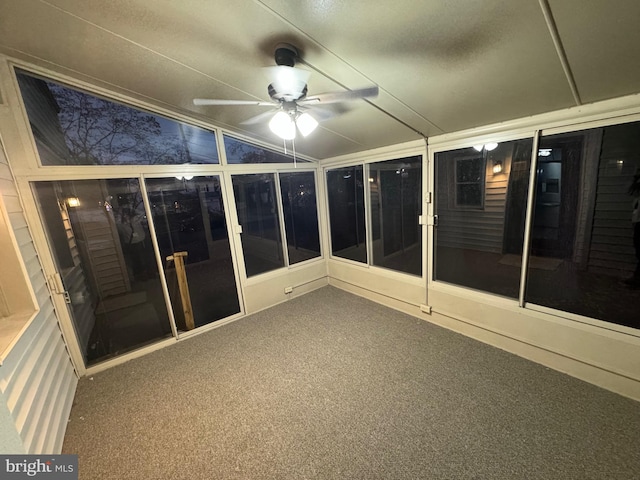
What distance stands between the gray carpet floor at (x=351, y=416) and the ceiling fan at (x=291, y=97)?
207 centimetres

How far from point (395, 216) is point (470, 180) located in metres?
1.59

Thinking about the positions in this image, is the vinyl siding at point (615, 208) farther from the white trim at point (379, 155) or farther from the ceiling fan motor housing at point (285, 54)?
the ceiling fan motor housing at point (285, 54)

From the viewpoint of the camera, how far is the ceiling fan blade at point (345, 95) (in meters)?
1.28

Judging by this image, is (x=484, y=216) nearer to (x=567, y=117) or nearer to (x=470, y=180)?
(x=470, y=180)

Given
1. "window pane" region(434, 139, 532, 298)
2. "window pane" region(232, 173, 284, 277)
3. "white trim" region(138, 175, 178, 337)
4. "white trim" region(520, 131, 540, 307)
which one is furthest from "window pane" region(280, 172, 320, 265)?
"white trim" region(520, 131, 540, 307)

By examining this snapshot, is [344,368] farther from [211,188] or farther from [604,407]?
[211,188]

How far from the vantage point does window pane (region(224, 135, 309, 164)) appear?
3.13 m

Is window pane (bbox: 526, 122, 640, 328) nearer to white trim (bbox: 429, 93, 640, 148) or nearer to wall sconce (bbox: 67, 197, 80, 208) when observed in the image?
white trim (bbox: 429, 93, 640, 148)

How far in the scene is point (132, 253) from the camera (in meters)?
2.91

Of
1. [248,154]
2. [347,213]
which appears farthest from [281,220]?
[347,213]

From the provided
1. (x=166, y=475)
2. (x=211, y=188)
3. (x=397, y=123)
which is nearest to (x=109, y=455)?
(x=166, y=475)

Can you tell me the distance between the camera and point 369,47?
4.55 feet

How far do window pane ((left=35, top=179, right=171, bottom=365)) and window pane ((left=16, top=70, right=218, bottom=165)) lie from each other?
0.26 metres

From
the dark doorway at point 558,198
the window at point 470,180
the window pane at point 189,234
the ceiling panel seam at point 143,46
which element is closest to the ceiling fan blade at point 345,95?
the ceiling panel seam at point 143,46
